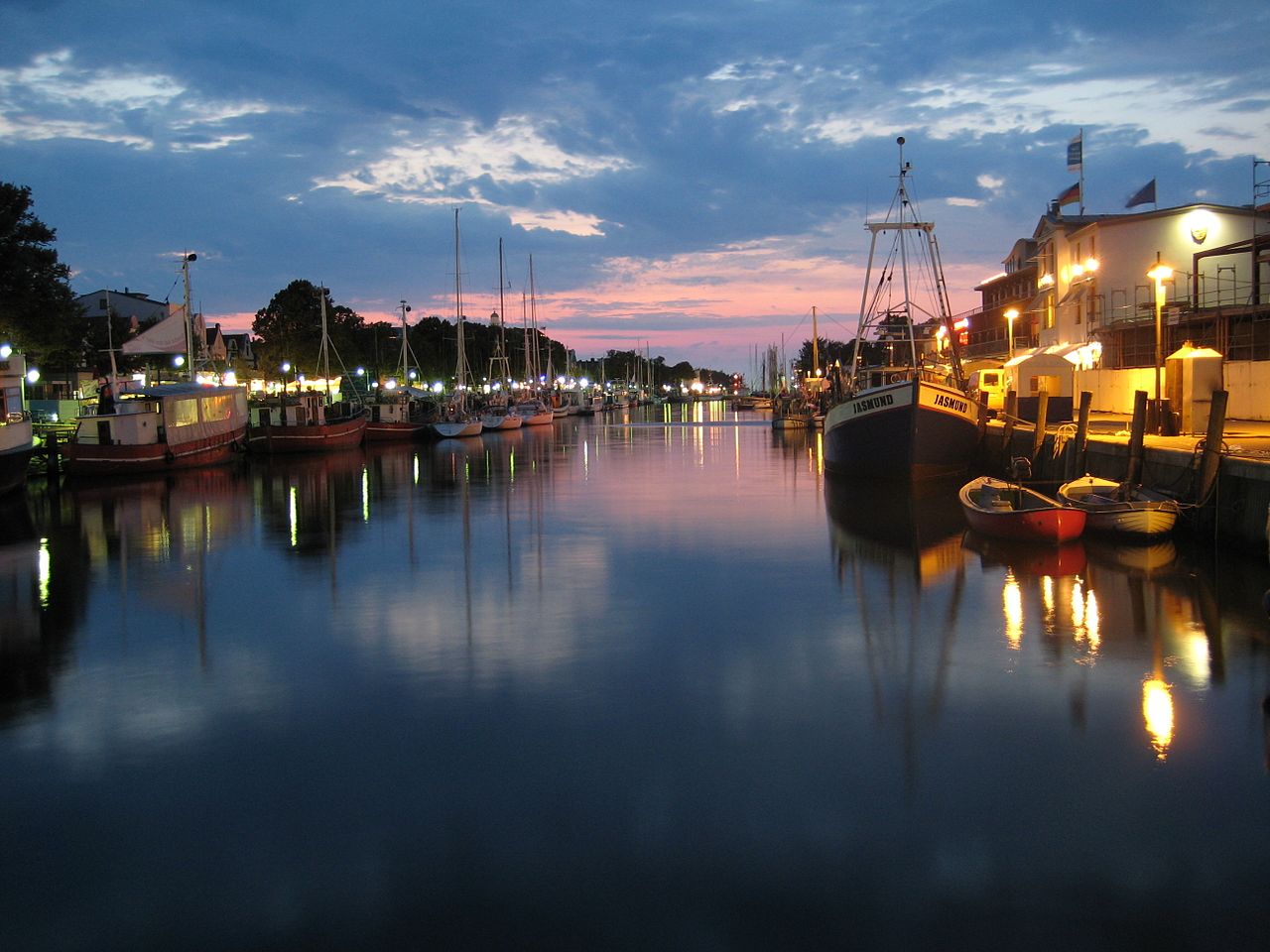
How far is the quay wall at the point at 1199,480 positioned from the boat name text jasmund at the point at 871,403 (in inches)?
230

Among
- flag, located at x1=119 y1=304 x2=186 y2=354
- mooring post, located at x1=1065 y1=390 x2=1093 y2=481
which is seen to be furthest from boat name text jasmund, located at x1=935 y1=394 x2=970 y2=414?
flag, located at x1=119 y1=304 x2=186 y2=354

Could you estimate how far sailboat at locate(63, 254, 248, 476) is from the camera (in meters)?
38.4

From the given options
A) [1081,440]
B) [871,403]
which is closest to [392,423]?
[871,403]

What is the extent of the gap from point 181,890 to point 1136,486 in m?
19.2

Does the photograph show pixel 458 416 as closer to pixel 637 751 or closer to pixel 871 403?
pixel 871 403

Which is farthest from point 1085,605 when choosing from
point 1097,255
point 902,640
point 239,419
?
point 239,419

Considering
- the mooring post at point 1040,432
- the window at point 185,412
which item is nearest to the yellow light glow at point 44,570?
the window at point 185,412

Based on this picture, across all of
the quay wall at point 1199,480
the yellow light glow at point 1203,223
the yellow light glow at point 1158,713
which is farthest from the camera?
the yellow light glow at point 1203,223

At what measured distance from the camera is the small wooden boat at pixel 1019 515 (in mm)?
20500

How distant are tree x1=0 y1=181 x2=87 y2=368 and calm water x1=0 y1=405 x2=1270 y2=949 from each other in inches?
935

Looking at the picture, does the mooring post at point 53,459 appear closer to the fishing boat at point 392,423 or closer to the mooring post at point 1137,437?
the fishing boat at point 392,423

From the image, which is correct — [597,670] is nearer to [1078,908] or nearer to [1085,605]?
[1078,908]

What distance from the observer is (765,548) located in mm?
22281

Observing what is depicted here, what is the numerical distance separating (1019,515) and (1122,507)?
6.00 feet
